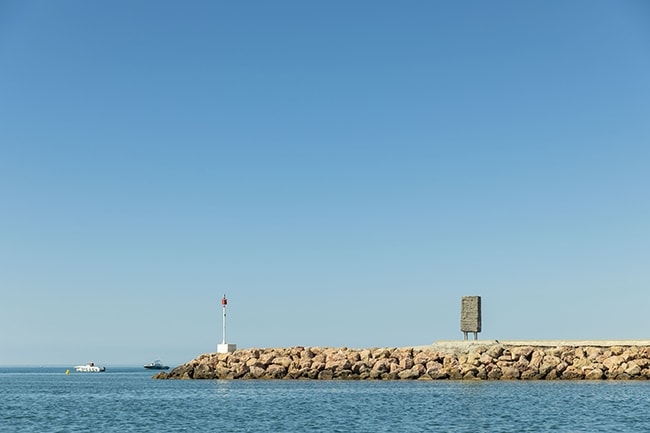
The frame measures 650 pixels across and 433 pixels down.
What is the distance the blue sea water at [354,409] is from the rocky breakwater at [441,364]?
3.61 metres

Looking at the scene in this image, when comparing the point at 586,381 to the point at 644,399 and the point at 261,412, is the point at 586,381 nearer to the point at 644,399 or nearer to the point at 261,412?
the point at 644,399

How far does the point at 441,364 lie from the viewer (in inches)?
2717

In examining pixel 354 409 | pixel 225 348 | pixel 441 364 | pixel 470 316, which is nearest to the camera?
pixel 354 409

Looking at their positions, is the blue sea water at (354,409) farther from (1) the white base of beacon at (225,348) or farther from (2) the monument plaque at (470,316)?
(1) the white base of beacon at (225,348)

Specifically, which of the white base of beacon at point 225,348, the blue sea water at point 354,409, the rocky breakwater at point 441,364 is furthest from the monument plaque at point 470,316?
the white base of beacon at point 225,348

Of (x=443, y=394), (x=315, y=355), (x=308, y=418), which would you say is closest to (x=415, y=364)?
(x=315, y=355)

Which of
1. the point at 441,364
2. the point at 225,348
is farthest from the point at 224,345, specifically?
the point at 441,364

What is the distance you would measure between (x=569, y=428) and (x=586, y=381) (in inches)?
1122

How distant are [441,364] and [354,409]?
82.9ft

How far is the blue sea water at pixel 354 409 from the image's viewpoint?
38.2 m

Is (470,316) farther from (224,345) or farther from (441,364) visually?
(224,345)

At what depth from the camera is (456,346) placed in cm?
7188

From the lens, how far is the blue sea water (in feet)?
125

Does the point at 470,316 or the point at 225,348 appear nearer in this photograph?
the point at 470,316
